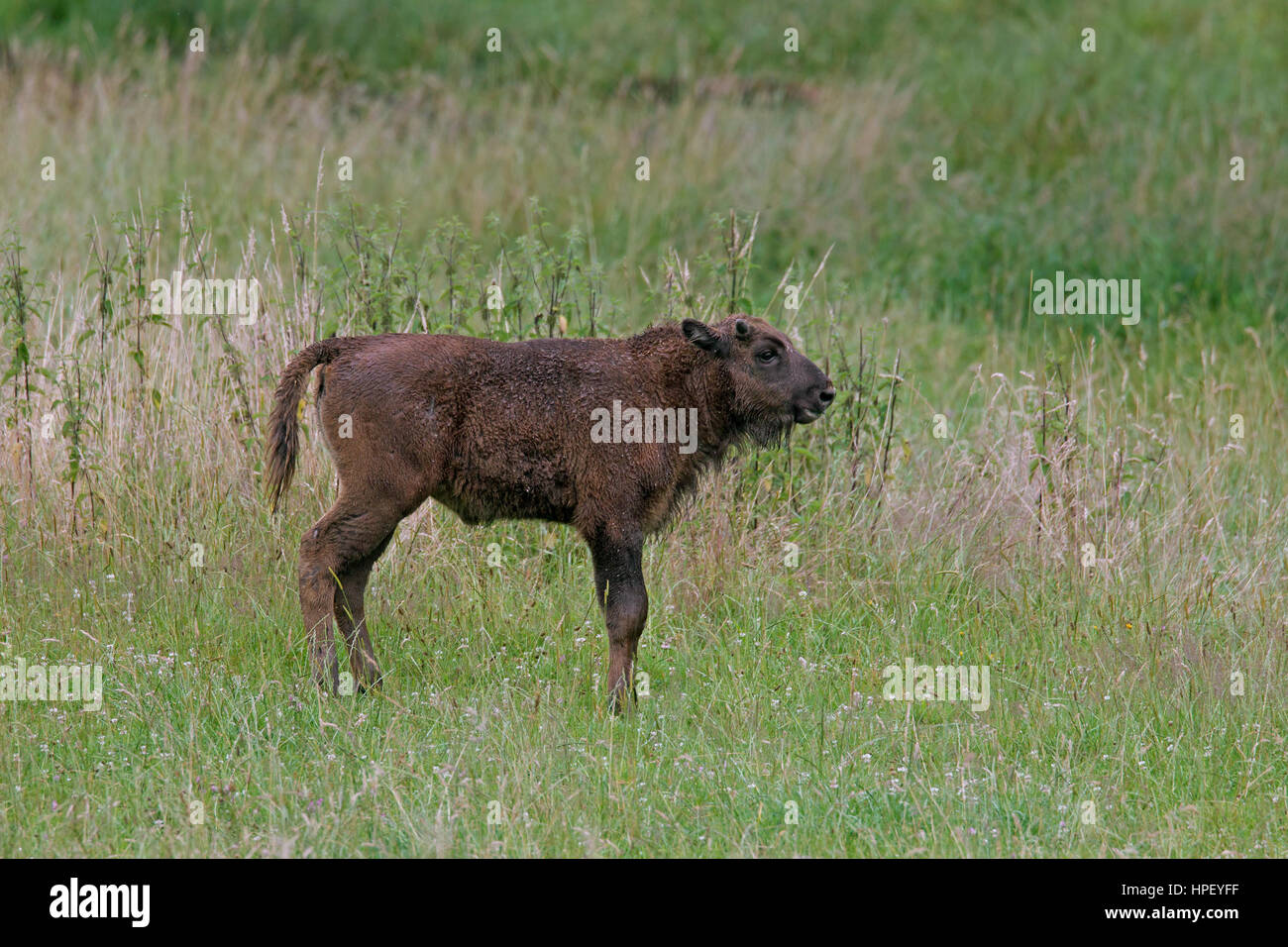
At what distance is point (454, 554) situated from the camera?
27.1 feet

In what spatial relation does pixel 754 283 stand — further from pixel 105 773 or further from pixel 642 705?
pixel 105 773

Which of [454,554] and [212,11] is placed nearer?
[454,554]

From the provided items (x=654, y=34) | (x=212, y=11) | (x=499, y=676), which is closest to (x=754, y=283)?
(x=654, y=34)

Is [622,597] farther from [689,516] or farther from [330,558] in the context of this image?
[689,516]

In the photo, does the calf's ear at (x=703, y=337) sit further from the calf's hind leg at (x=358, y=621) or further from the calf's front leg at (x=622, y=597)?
the calf's hind leg at (x=358, y=621)

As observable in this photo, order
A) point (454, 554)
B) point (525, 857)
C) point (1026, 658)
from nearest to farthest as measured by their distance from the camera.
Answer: point (525, 857), point (1026, 658), point (454, 554)

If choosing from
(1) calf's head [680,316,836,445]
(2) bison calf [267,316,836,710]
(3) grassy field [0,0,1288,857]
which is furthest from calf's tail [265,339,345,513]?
(1) calf's head [680,316,836,445]

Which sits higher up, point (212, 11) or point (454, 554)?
point (212, 11)

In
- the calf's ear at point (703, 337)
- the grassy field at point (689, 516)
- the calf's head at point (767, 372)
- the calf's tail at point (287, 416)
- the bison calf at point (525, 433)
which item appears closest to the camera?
the grassy field at point (689, 516)

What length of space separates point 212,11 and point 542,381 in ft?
45.9

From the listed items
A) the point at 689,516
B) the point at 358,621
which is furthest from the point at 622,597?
the point at 689,516

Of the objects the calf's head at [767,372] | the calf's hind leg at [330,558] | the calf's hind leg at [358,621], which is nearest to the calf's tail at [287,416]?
the calf's hind leg at [330,558]

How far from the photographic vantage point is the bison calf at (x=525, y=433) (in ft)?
22.4

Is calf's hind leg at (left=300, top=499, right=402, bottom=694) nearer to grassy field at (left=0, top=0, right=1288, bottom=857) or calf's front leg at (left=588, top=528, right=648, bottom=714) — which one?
grassy field at (left=0, top=0, right=1288, bottom=857)
